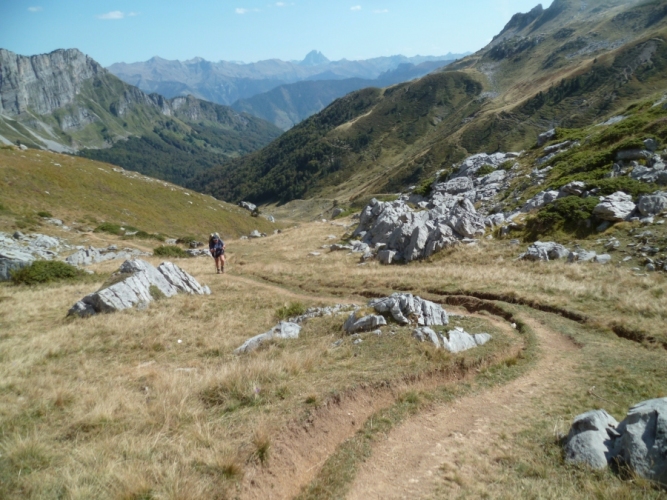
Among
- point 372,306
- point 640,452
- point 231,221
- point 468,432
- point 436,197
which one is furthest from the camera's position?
point 231,221

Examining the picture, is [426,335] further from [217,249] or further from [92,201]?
[92,201]

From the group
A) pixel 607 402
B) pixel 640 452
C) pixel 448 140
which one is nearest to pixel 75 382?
pixel 640 452

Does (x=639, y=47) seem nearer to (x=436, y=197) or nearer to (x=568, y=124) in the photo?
(x=568, y=124)

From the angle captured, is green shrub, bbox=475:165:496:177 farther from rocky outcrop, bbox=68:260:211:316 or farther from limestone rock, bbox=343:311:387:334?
limestone rock, bbox=343:311:387:334

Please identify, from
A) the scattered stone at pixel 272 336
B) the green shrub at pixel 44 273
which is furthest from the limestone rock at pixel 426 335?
the green shrub at pixel 44 273

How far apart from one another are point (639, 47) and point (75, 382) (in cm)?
20193

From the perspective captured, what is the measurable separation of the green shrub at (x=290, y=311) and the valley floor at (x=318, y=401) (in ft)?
1.22

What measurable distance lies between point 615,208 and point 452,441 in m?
25.3

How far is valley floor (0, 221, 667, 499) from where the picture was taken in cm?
636

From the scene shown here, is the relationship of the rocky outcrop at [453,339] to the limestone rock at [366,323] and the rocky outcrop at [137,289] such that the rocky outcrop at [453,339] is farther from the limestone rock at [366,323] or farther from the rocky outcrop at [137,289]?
the rocky outcrop at [137,289]

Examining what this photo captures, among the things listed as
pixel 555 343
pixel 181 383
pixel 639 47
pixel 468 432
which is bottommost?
pixel 555 343

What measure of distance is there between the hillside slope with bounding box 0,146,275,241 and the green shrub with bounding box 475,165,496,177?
56404mm

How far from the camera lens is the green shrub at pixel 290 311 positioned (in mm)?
18798

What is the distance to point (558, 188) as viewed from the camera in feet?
114
